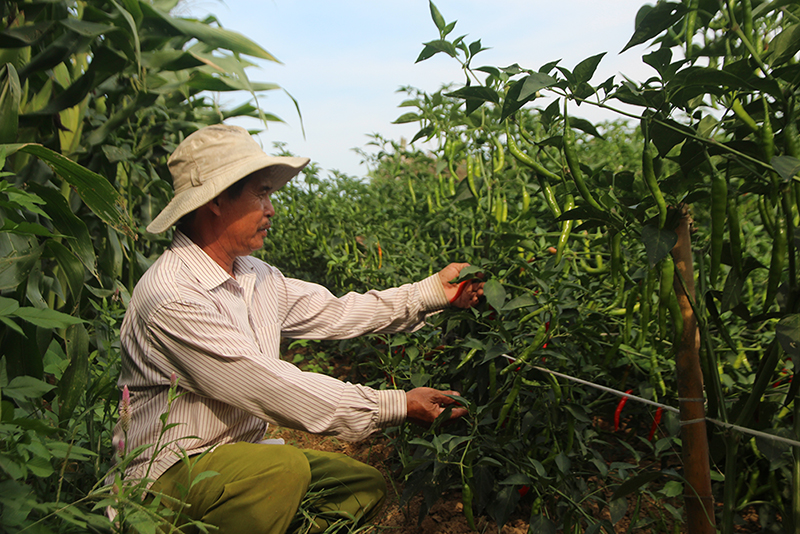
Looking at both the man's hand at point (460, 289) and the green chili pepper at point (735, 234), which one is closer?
the green chili pepper at point (735, 234)

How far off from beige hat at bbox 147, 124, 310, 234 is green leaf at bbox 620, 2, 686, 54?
1.02 m

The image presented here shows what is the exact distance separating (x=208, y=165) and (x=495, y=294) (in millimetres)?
882

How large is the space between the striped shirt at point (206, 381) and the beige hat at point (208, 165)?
0.34 ft

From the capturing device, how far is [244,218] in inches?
64.9

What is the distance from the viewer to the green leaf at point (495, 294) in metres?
1.36

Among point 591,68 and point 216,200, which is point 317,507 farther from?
point 591,68

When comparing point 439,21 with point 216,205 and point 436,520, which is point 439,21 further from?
point 436,520

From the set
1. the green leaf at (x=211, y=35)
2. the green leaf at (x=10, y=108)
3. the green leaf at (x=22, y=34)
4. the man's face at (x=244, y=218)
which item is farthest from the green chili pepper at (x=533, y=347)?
the green leaf at (x=22, y=34)

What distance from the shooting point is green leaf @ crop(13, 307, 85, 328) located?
974 mm

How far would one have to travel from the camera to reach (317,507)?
1.62 metres

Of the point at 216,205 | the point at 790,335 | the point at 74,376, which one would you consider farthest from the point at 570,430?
the point at 74,376

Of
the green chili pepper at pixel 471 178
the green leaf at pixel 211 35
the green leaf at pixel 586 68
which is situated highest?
the green leaf at pixel 211 35

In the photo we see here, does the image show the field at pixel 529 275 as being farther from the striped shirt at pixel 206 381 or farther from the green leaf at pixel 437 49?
the striped shirt at pixel 206 381

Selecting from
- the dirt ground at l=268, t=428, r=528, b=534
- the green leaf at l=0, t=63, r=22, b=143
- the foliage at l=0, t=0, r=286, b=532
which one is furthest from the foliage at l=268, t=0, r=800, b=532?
the green leaf at l=0, t=63, r=22, b=143
